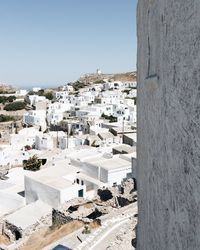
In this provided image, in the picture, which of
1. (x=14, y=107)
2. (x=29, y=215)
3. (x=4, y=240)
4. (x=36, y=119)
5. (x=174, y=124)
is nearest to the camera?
(x=174, y=124)

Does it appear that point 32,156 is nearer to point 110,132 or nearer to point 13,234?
point 110,132

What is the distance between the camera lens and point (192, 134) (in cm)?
238

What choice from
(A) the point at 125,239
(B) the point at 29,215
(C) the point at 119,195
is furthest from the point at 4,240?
(A) the point at 125,239

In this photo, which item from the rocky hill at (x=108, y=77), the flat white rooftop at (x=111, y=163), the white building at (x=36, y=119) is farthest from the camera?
the rocky hill at (x=108, y=77)

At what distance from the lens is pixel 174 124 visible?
9.50 ft

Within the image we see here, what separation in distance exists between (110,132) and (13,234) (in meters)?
25.6

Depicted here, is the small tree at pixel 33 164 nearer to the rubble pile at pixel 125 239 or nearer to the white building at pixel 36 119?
the rubble pile at pixel 125 239

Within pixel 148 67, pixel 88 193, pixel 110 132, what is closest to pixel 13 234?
pixel 88 193

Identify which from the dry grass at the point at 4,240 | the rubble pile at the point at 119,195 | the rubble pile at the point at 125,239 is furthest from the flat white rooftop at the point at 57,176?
the rubble pile at the point at 125,239

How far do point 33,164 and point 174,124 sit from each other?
30.0 meters

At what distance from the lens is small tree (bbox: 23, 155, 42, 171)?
3162 cm

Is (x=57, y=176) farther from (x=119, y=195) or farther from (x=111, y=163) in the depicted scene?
(x=119, y=195)

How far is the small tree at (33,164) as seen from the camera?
1245 inches

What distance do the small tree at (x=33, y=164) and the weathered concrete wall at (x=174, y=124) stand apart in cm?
2800
